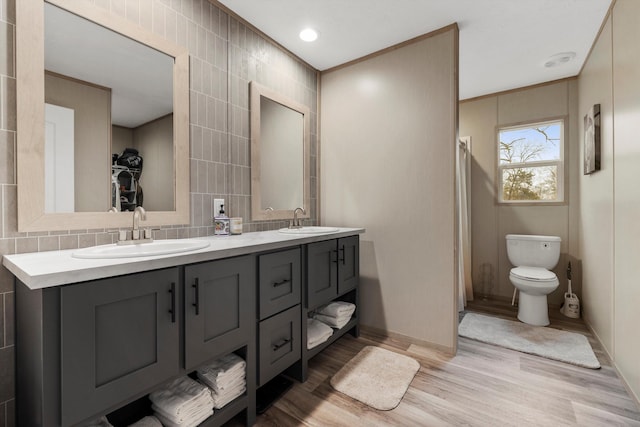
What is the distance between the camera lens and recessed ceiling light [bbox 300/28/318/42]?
2.26m

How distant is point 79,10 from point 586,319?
430 cm

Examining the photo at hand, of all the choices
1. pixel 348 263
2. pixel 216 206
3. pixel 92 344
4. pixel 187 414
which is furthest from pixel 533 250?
pixel 92 344

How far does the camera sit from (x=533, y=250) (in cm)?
306

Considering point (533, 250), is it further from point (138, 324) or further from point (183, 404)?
point (138, 324)

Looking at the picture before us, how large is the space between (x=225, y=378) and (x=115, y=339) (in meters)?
0.60

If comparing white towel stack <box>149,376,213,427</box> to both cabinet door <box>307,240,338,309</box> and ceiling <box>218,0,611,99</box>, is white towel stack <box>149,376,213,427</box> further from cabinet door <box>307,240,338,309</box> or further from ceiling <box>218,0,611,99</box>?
ceiling <box>218,0,611,99</box>

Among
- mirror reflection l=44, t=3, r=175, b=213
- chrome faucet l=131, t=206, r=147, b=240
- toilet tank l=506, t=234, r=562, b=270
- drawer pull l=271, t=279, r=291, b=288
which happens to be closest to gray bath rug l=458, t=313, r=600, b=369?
toilet tank l=506, t=234, r=562, b=270

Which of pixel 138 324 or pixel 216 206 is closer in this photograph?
pixel 138 324

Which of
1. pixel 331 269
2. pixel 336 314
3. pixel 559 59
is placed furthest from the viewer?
pixel 559 59

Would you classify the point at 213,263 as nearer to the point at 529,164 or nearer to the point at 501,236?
the point at 501,236

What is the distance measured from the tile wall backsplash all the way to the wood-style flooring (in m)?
1.18

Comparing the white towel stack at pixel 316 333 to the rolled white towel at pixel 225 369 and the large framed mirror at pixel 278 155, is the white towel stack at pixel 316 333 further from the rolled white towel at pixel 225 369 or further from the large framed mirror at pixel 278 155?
the large framed mirror at pixel 278 155

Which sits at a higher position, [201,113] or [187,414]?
[201,113]

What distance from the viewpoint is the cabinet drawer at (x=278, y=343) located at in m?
1.57
